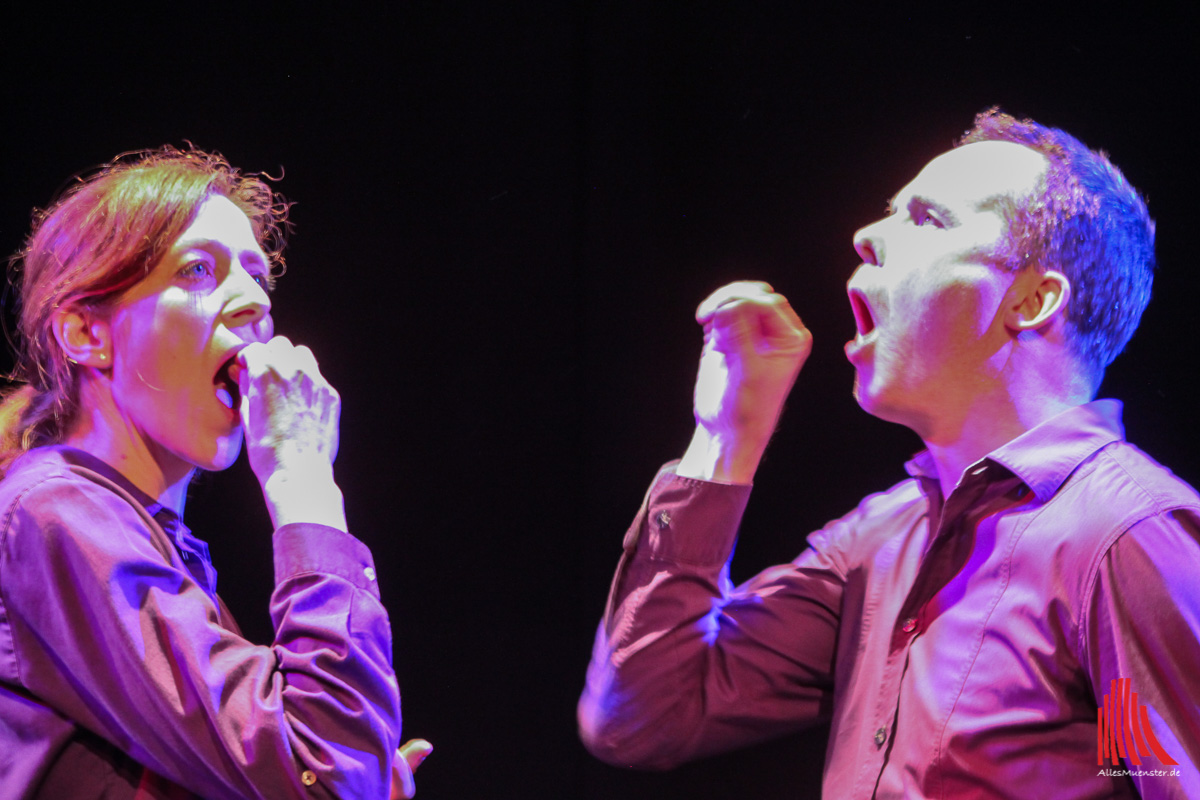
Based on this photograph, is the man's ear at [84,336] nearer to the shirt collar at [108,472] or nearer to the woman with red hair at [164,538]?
the woman with red hair at [164,538]

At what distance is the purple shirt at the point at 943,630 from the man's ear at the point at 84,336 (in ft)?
2.67

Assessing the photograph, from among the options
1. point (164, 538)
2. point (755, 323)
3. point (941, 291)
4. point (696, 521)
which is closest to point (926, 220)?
point (941, 291)

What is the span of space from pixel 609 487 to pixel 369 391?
569mm

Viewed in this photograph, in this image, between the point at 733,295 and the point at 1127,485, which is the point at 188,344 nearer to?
the point at 733,295

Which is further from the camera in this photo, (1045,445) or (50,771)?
(1045,445)

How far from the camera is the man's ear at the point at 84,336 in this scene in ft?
4.30

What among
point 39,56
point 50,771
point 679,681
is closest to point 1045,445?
point 679,681

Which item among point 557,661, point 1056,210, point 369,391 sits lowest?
point 557,661

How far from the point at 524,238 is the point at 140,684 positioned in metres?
1.31

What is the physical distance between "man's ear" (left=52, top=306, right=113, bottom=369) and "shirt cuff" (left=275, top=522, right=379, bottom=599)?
0.37 meters

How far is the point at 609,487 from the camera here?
7.09 ft

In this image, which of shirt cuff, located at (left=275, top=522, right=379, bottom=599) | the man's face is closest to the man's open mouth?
shirt cuff, located at (left=275, top=522, right=379, bottom=599)

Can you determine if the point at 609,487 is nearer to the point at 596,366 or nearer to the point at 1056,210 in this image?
the point at 596,366

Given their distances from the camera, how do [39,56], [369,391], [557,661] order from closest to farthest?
1. [39,56]
2. [369,391]
3. [557,661]
